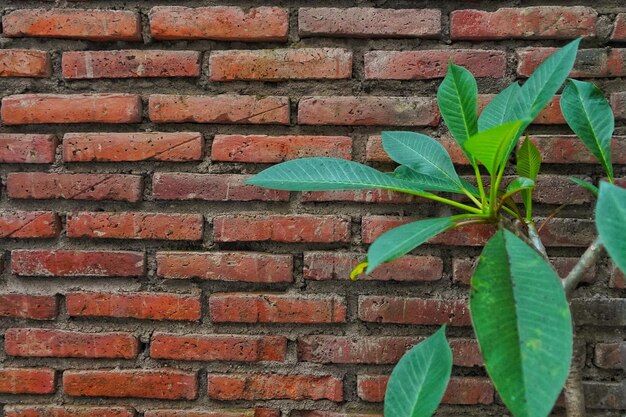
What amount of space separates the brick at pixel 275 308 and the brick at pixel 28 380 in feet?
1.39

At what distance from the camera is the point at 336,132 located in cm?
114

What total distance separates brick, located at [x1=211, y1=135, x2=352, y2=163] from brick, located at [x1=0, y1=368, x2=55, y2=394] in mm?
666

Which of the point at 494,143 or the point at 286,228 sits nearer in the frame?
the point at 494,143

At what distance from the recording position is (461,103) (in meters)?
0.90

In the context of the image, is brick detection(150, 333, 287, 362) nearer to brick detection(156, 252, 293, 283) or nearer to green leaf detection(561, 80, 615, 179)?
brick detection(156, 252, 293, 283)

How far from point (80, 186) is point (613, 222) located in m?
1.07

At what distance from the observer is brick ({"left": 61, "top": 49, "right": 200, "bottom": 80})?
3.73 ft

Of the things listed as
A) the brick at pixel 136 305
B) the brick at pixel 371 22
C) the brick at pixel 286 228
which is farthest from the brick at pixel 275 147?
the brick at pixel 136 305

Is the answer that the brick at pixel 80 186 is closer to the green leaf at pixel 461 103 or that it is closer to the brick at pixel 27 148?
the brick at pixel 27 148

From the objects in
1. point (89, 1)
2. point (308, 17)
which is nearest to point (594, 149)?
point (308, 17)

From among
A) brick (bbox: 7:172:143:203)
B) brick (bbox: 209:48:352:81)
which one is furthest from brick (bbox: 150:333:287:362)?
brick (bbox: 209:48:352:81)

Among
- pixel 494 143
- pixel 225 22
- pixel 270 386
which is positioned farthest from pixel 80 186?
pixel 494 143

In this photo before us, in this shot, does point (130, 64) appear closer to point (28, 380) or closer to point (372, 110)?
point (372, 110)

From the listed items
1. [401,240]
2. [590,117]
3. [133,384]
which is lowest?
[133,384]
